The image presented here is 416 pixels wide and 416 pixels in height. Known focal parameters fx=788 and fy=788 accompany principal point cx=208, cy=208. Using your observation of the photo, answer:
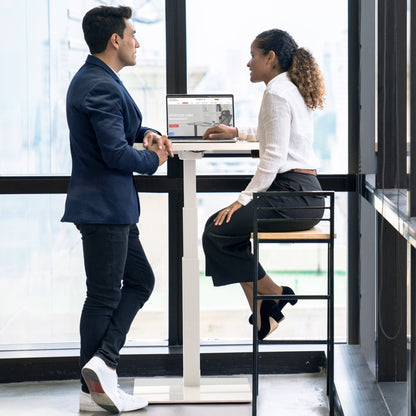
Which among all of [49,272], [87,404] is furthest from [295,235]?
[49,272]

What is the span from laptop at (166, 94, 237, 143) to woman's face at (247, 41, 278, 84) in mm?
155

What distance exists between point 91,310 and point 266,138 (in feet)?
3.20

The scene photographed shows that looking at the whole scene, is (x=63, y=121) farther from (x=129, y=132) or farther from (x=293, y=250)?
(x=293, y=250)

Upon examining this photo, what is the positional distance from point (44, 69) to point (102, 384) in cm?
150

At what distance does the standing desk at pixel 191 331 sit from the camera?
323 centimetres

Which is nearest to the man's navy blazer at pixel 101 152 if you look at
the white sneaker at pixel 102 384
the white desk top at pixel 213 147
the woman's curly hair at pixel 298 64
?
the white desk top at pixel 213 147

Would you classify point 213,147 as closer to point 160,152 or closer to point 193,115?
point 160,152

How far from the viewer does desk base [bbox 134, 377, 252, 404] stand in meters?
3.26

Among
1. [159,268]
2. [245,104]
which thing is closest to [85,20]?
[245,104]

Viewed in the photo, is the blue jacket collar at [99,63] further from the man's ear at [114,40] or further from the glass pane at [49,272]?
the glass pane at [49,272]

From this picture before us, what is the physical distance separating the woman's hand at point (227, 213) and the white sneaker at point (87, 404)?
0.87 m

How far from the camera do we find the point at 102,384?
3068 millimetres

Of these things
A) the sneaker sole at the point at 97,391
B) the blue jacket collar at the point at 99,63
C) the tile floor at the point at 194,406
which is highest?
the blue jacket collar at the point at 99,63

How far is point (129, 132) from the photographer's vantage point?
3.14m
